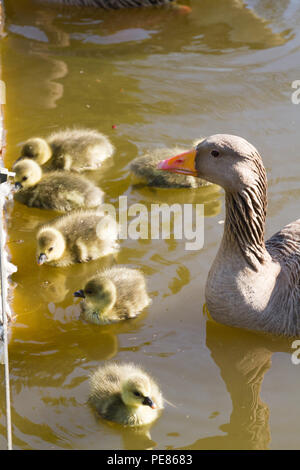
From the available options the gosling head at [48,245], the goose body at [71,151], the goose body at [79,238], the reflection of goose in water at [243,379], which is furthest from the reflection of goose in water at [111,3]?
the reflection of goose in water at [243,379]

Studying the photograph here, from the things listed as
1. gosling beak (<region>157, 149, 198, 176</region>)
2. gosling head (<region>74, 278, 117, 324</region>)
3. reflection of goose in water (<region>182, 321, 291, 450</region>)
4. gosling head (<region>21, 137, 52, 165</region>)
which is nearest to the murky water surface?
reflection of goose in water (<region>182, 321, 291, 450</region>)

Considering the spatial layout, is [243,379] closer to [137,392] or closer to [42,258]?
[137,392]

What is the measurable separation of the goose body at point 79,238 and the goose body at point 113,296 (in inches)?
14.3

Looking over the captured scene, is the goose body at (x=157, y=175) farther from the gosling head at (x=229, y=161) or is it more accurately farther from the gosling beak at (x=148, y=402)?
the gosling beak at (x=148, y=402)

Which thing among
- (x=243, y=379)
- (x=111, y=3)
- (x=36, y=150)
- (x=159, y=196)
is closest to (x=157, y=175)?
(x=159, y=196)

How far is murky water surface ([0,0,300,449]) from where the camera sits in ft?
10.5

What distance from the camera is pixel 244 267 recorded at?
11.8 ft

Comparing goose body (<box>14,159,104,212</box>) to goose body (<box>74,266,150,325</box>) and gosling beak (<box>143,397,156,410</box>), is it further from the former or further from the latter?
gosling beak (<box>143,397,156,410</box>)

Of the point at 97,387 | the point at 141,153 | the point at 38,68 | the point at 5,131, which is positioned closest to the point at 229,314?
the point at 97,387

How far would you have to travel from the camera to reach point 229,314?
11.8ft

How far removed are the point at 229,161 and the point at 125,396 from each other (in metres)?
1.17

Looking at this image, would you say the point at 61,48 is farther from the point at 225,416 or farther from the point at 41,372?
the point at 225,416

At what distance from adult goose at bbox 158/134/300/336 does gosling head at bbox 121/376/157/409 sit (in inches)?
27.9

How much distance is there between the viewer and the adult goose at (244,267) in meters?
3.48
